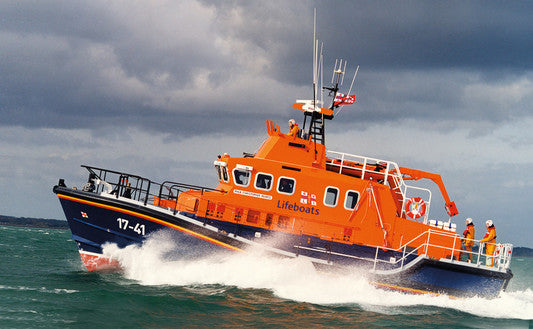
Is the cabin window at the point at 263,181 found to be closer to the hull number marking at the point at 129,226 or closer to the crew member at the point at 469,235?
the hull number marking at the point at 129,226

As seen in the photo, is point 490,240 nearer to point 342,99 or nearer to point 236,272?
point 342,99

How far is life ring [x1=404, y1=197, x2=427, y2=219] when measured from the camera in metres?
11.3

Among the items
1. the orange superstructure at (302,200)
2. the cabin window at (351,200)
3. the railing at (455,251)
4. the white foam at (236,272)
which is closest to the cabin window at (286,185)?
the orange superstructure at (302,200)

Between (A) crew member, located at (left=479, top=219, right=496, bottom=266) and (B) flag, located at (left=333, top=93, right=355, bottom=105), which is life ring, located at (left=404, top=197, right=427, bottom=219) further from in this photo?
(B) flag, located at (left=333, top=93, right=355, bottom=105)

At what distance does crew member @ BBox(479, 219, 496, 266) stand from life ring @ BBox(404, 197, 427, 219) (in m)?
1.41

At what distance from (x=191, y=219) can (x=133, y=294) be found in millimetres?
1861

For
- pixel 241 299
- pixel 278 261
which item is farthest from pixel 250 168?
pixel 241 299

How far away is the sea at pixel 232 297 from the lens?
327 inches

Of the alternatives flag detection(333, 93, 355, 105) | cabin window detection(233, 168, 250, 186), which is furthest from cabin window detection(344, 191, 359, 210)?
flag detection(333, 93, 355, 105)

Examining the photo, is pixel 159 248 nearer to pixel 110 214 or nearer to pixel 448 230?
pixel 110 214

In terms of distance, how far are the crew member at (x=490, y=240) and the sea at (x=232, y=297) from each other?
33.6 inches

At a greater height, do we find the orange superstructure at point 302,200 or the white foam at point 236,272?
the orange superstructure at point 302,200

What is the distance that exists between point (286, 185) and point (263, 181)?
49cm

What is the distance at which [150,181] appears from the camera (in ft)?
34.9
